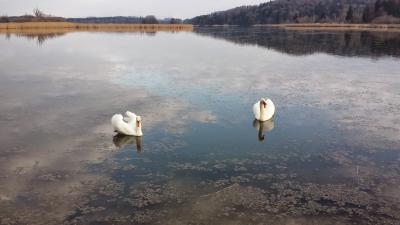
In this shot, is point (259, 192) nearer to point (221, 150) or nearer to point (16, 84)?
point (221, 150)

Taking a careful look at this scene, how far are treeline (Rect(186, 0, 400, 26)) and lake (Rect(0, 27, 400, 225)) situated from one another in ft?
238

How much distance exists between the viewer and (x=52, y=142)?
856cm

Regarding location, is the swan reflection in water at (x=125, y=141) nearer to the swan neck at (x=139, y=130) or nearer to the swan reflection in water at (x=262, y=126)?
the swan neck at (x=139, y=130)

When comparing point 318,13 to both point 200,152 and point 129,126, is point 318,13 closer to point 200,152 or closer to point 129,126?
point 129,126

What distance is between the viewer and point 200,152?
792cm

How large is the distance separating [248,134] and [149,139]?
2186mm

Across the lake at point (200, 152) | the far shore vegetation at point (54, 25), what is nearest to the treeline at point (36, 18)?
the far shore vegetation at point (54, 25)

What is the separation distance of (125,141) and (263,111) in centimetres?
340

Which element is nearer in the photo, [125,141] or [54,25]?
[125,141]

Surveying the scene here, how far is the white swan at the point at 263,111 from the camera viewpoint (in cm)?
1003

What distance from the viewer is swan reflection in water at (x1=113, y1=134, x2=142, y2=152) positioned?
28.0 feet

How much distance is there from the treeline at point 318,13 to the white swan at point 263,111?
74226 millimetres

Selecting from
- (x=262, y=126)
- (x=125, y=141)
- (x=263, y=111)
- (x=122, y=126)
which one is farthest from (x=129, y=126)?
(x=263, y=111)

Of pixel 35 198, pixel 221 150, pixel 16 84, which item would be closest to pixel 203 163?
pixel 221 150
